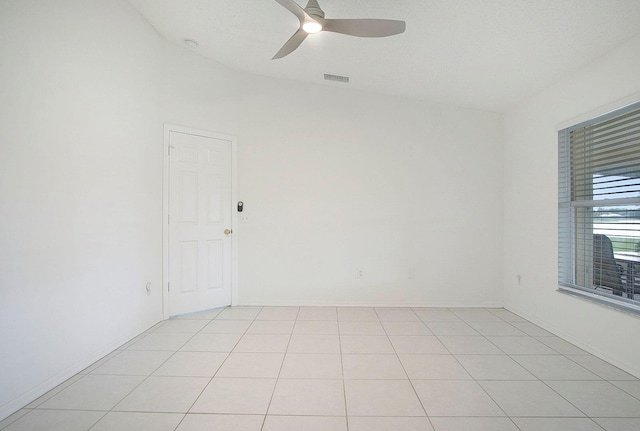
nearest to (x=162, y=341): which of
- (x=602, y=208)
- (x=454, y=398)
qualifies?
(x=454, y=398)

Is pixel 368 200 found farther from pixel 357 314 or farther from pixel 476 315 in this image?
pixel 476 315

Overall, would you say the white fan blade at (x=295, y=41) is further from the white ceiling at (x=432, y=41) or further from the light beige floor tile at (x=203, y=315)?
the light beige floor tile at (x=203, y=315)

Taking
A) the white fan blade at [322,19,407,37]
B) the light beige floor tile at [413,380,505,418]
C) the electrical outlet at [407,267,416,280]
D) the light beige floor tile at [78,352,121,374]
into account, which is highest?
the white fan blade at [322,19,407,37]

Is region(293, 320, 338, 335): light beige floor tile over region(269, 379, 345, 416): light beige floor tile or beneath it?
over

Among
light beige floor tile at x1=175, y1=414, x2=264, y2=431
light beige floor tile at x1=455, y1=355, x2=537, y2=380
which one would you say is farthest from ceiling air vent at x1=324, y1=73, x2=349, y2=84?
light beige floor tile at x1=175, y1=414, x2=264, y2=431

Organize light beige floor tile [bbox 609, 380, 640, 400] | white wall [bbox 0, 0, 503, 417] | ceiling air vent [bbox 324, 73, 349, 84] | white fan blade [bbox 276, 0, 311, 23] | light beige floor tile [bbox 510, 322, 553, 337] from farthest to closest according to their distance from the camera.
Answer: ceiling air vent [bbox 324, 73, 349, 84], light beige floor tile [bbox 510, 322, 553, 337], light beige floor tile [bbox 609, 380, 640, 400], white wall [bbox 0, 0, 503, 417], white fan blade [bbox 276, 0, 311, 23]

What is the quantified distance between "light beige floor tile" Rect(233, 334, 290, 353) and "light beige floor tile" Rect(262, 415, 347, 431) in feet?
2.66

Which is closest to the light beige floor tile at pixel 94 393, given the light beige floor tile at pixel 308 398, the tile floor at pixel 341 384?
the tile floor at pixel 341 384

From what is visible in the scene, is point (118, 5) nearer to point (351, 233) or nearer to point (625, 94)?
point (351, 233)

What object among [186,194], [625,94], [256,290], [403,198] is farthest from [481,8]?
[256,290]

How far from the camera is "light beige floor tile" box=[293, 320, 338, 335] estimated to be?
9.11ft

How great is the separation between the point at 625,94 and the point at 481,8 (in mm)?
1374

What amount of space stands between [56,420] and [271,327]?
5.44 feet

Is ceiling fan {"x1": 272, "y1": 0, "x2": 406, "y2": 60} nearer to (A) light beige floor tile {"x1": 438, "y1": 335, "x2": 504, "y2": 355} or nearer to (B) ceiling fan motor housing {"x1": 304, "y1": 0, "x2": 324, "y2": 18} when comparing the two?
(B) ceiling fan motor housing {"x1": 304, "y1": 0, "x2": 324, "y2": 18}
